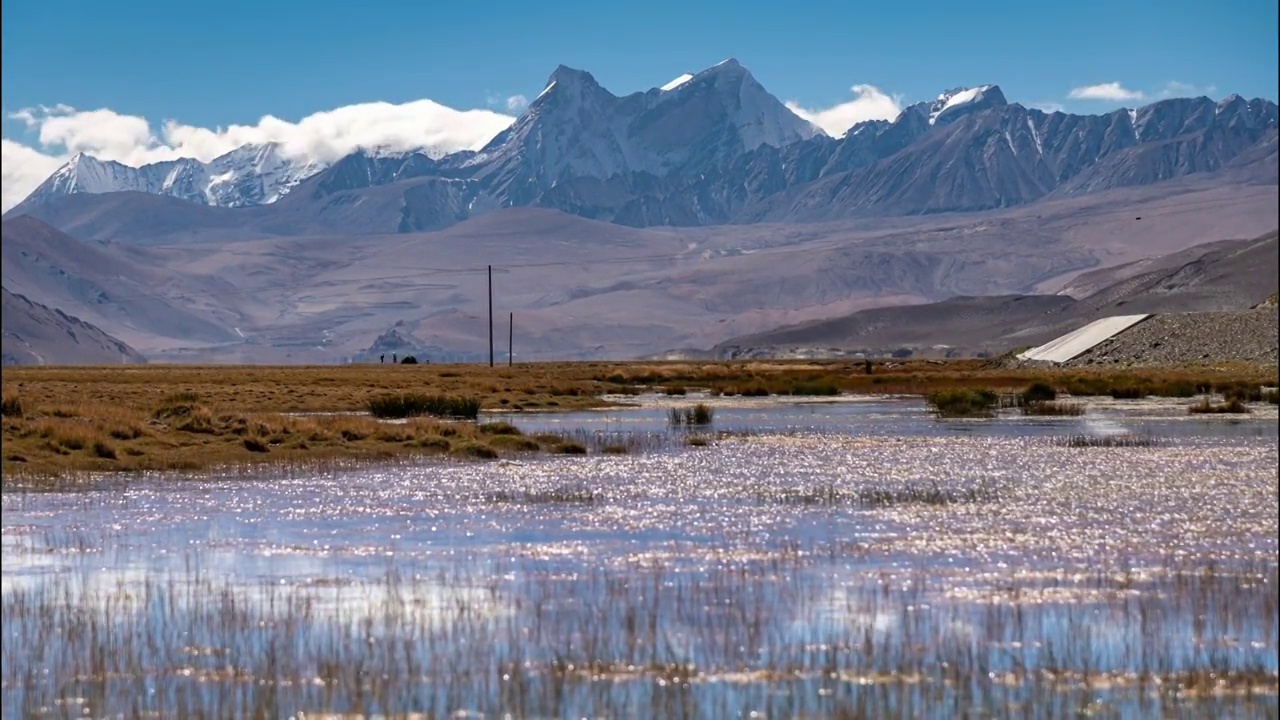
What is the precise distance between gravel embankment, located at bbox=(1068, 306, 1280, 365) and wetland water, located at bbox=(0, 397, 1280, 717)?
7279 cm

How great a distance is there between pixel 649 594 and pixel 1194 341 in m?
95.0

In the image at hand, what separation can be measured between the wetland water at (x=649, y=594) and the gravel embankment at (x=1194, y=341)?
7279 cm

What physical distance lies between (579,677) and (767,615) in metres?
3.39

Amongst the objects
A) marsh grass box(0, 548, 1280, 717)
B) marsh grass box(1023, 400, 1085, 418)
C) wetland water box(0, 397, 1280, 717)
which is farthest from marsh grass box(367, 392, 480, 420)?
marsh grass box(0, 548, 1280, 717)

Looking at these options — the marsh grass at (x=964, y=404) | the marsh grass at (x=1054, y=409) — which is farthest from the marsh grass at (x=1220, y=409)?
the marsh grass at (x=964, y=404)

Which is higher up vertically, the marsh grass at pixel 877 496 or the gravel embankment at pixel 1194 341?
the gravel embankment at pixel 1194 341

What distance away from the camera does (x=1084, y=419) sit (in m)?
56.4

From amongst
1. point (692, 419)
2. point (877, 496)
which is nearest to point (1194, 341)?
point (692, 419)

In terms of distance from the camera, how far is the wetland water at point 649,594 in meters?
15.8

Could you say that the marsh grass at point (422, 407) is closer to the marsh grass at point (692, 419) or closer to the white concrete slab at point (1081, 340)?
the marsh grass at point (692, 419)

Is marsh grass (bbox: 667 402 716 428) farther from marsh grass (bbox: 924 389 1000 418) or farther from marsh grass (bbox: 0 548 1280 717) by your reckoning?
marsh grass (bbox: 0 548 1280 717)

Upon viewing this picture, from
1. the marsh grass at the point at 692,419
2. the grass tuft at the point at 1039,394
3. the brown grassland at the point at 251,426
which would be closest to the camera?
the brown grassland at the point at 251,426

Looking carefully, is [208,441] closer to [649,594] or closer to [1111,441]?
[1111,441]

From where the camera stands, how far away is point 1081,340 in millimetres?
125750
